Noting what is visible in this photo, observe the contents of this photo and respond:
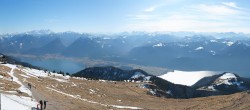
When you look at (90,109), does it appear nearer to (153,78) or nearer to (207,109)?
(207,109)

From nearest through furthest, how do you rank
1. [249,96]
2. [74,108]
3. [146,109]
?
[74,108] < [146,109] < [249,96]

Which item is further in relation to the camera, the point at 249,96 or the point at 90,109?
the point at 249,96

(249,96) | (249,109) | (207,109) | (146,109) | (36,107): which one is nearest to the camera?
(36,107)

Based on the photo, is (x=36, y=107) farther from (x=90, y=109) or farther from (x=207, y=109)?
(x=207, y=109)

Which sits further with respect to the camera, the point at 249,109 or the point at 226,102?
the point at 226,102

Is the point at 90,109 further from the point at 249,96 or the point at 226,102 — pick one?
the point at 249,96

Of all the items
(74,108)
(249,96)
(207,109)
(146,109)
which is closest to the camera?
(74,108)


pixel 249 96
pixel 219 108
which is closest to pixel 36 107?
pixel 219 108

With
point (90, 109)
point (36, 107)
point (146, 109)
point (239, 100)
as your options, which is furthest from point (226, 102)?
point (36, 107)

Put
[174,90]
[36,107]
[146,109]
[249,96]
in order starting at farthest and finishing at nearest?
[174,90] < [249,96] < [146,109] < [36,107]

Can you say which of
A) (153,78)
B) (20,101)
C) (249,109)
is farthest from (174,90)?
(20,101)
